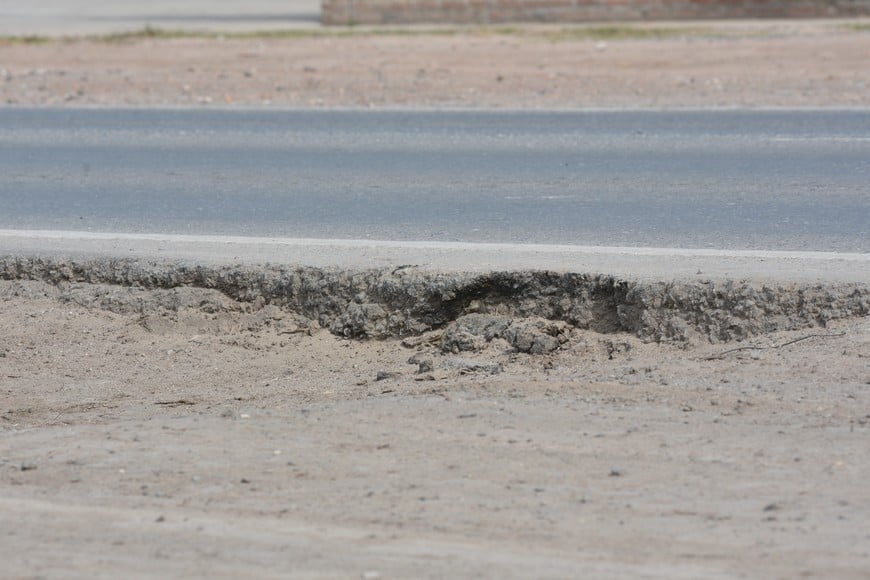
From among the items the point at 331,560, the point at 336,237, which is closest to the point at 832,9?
the point at 336,237

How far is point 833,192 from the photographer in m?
7.78

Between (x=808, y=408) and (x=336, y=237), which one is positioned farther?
(x=336, y=237)

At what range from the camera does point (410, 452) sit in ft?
14.3

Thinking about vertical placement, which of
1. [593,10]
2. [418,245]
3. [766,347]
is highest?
[593,10]

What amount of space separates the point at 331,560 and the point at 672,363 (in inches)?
87.5

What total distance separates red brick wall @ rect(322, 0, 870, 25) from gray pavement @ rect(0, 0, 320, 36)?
2.28 metres

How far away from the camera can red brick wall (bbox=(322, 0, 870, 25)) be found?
20.0 m

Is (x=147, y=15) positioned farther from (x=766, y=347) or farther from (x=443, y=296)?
(x=766, y=347)

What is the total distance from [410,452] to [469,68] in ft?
39.2

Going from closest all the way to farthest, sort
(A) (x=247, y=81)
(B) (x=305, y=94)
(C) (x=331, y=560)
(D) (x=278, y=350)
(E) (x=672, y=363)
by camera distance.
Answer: (C) (x=331, y=560), (E) (x=672, y=363), (D) (x=278, y=350), (B) (x=305, y=94), (A) (x=247, y=81)

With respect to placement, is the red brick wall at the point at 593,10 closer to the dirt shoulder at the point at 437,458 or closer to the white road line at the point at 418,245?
the white road line at the point at 418,245

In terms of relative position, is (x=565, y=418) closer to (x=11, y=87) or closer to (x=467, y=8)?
(x=11, y=87)

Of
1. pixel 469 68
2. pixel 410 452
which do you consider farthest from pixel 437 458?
pixel 469 68

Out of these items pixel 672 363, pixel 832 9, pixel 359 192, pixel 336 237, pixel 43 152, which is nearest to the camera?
pixel 672 363
